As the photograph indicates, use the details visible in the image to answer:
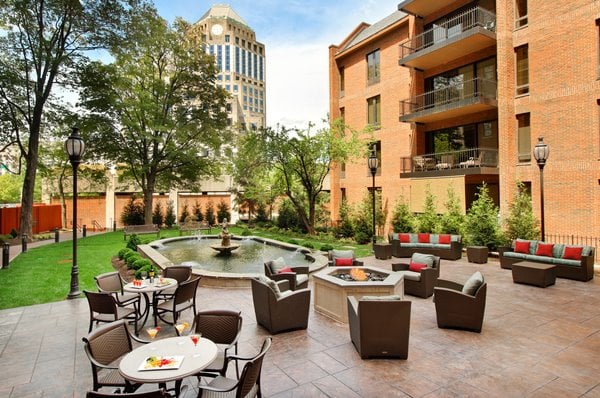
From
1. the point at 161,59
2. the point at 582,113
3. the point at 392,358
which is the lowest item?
the point at 392,358

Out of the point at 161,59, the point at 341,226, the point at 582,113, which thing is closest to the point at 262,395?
the point at 582,113

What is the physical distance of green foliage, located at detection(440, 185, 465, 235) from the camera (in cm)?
1617

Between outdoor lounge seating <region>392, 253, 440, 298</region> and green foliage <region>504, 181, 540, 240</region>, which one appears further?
green foliage <region>504, 181, 540, 240</region>

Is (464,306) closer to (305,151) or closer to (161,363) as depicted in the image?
(161,363)

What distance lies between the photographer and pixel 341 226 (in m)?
22.0

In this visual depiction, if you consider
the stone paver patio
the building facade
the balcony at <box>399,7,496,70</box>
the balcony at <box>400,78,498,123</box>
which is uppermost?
the building facade

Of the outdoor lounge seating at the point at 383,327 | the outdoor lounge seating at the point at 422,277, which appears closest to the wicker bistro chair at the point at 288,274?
the outdoor lounge seating at the point at 422,277

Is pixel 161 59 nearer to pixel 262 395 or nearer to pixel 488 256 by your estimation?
pixel 488 256

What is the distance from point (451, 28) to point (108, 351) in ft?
69.1

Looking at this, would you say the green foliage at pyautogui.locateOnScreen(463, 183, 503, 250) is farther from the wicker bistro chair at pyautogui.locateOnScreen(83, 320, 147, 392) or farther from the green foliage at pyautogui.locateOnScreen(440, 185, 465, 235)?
the wicker bistro chair at pyautogui.locateOnScreen(83, 320, 147, 392)

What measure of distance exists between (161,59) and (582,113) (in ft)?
90.9

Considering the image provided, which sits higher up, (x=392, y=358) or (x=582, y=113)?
(x=582, y=113)

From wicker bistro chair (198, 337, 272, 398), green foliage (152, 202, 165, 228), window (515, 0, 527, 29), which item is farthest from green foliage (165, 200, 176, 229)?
window (515, 0, 527, 29)

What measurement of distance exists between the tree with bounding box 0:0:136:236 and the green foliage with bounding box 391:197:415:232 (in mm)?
20999
